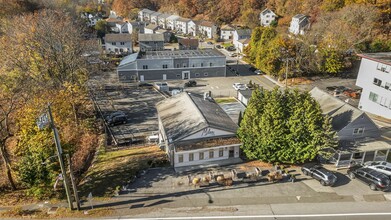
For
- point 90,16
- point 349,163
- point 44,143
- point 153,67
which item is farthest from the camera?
point 90,16

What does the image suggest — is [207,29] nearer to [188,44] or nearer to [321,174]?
[188,44]

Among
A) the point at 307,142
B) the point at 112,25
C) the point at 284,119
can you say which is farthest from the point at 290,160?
the point at 112,25

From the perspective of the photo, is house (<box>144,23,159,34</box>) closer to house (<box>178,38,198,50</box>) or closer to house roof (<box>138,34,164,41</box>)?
house roof (<box>138,34,164,41</box>)

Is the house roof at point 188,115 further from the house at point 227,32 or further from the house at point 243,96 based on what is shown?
the house at point 227,32

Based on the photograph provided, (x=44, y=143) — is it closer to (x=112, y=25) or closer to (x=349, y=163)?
(x=349, y=163)

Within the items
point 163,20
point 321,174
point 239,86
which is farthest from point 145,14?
point 321,174

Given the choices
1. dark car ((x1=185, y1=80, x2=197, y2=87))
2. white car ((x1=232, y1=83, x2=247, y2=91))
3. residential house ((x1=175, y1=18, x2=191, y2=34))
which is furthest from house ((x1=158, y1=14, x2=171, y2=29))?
white car ((x1=232, y1=83, x2=247, y2=91))

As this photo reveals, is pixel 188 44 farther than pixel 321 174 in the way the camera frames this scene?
Yes
